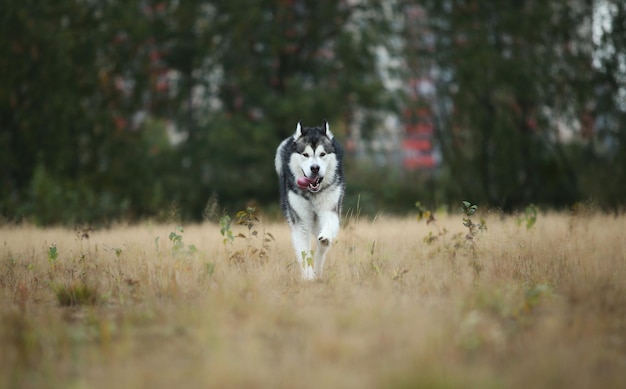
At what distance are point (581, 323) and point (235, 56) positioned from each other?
17.3m

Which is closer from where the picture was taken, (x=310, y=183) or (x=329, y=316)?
(x=329, y=316)

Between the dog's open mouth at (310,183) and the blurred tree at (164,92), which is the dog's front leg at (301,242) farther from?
the blurred tree at (164,92)

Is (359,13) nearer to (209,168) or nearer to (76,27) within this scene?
(209,168)

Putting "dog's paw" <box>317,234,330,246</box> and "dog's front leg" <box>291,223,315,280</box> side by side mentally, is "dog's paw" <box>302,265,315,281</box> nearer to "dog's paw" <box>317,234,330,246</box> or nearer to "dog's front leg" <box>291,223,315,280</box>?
"dog's front leg" <box>291,223,315,280</box>

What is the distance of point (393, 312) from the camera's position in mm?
5262

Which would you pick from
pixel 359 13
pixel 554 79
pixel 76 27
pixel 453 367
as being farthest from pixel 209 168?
pixel 453 367

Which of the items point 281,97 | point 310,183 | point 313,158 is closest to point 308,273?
point 310,183

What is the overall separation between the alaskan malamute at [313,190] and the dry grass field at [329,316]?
39cm

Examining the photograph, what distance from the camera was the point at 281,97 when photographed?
20391 millimetres

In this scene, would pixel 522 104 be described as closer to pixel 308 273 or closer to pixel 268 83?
pixel 268 83

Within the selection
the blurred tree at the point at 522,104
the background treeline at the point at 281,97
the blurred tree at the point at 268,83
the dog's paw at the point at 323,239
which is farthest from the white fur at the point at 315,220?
the blurred tree at the point at 268,83

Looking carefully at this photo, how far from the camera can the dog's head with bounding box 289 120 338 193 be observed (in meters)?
7.64

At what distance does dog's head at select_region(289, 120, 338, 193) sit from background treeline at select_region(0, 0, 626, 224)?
725 cm

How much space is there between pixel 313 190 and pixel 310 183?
0.30ft
